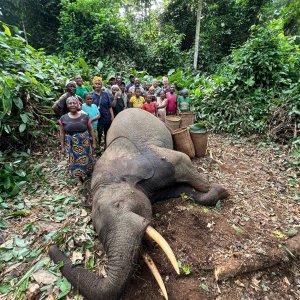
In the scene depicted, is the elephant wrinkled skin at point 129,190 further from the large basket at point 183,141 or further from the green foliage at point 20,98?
the green foliage at point 20,98

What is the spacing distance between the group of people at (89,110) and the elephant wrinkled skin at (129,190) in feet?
1.77

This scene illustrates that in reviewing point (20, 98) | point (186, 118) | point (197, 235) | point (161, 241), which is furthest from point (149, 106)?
point (161, 241)

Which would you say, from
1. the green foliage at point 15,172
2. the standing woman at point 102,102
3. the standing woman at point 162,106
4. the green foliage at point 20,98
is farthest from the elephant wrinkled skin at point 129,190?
the green foliage at point 20,98

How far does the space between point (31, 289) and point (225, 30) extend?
59.3 feet

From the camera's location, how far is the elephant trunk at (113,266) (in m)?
2.29

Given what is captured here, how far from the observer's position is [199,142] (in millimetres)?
5574

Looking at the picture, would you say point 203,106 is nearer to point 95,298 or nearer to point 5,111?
point 5,111

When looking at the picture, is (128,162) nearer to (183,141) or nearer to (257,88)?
(183,141)

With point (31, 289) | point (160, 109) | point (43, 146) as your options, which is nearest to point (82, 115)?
point (43, 146)

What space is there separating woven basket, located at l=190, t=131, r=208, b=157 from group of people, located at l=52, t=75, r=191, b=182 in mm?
1450

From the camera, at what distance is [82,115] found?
4336 millimetres

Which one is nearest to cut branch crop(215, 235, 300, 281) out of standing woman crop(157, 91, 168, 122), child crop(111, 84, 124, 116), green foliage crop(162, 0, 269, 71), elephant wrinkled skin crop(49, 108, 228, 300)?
elephant wrinkled skin crop(49, 108, 228, 300)

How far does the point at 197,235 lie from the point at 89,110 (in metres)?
3.25

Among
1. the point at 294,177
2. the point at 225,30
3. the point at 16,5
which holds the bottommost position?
the point at 294,177
